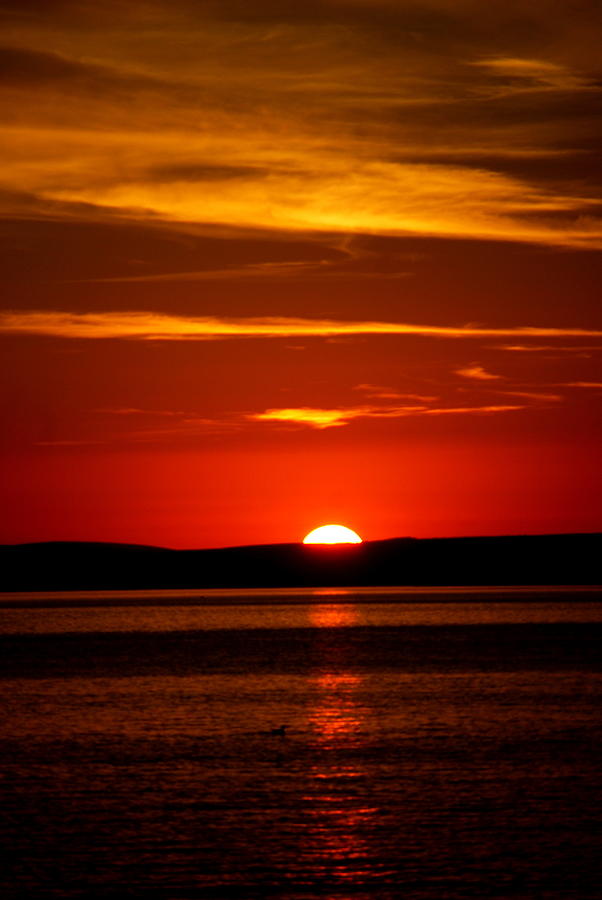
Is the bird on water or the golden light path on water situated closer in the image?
the golden light path on water

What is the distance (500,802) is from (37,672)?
170 ft

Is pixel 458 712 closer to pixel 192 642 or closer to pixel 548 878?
pixel 548 878

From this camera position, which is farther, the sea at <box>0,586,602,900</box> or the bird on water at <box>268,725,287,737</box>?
the bird on water at <box>268,725,287,737</box>

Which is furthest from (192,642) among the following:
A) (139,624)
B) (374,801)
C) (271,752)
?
(374,801)

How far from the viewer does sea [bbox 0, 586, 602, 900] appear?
2705 centimetres

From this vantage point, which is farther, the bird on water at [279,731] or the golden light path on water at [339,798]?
the bird on water at [279,731]

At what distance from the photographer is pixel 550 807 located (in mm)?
33719

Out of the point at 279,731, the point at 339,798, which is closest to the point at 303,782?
the point at 339,798

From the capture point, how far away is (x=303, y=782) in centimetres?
3825

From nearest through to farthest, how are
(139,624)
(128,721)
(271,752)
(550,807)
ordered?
1. (550,807)
2. (271,752)
3. (128,721)
4. (139,624)

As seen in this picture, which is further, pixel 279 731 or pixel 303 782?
pixel 279 731

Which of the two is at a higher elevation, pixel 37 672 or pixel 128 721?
pixel 37 672

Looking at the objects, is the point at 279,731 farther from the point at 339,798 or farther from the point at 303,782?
the point at 339,798

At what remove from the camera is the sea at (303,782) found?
27047 mm
